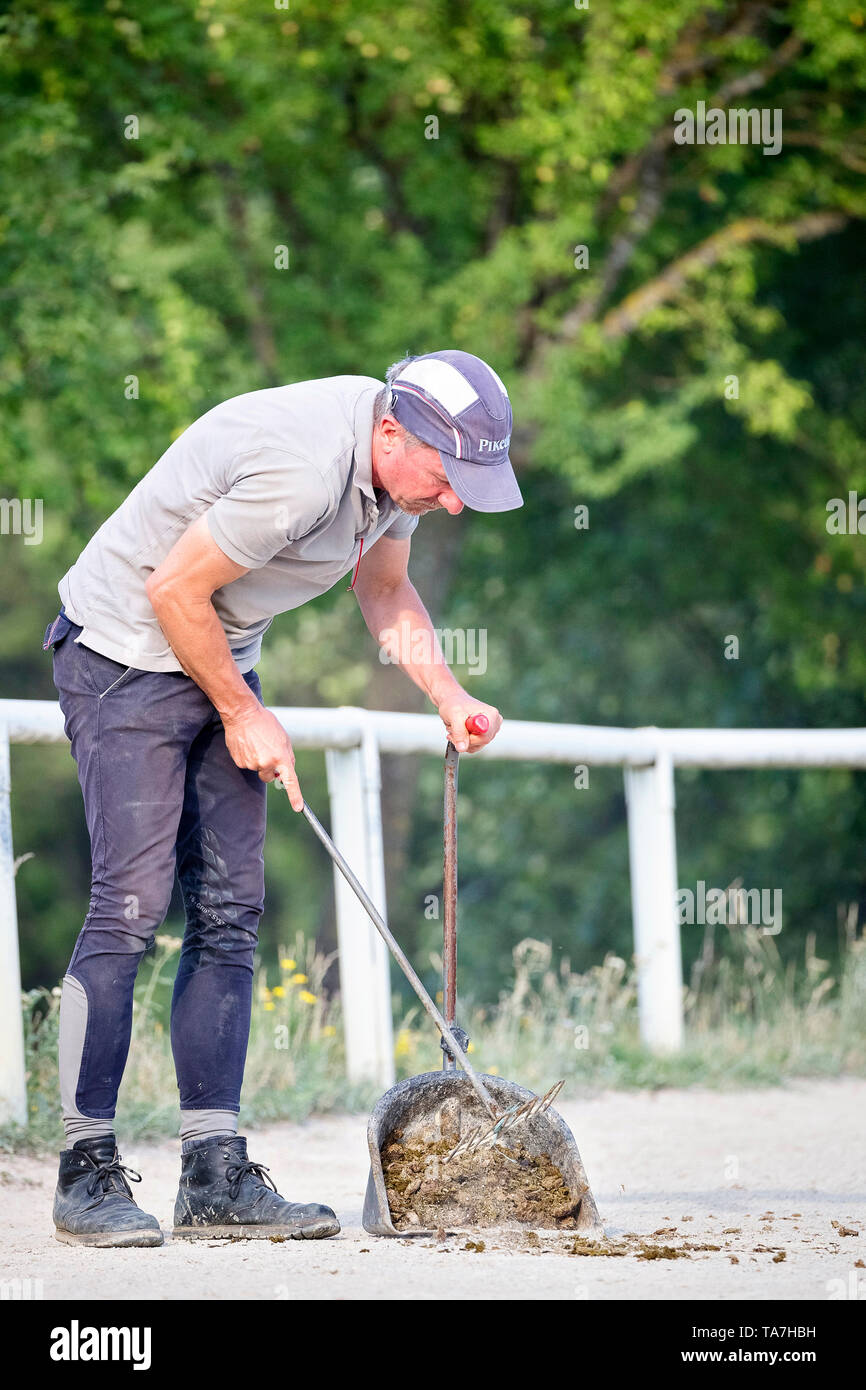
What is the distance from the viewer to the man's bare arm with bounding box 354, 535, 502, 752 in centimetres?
405

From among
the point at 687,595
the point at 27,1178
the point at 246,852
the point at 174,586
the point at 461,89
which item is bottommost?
the point at 27,1178

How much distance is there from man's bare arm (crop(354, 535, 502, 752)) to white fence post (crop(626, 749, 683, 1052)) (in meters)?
2.02

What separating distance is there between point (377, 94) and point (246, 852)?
37.2ft

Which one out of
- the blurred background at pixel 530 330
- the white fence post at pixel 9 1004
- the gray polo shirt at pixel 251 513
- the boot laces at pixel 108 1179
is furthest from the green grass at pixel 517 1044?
the blurred background at pixel 530 330

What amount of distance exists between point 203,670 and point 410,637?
782mm

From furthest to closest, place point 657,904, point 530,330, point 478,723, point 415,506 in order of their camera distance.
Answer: point 530,330 < point 657,904 < point 478,723 < point 415,506

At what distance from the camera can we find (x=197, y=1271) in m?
3.15

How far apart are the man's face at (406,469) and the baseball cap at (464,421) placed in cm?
3

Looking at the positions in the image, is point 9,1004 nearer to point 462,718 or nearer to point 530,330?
point 462,718

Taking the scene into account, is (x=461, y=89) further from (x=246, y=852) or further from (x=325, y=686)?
(x=246, y=852)

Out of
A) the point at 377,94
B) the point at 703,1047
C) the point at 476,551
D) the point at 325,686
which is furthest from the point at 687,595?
the point at 703,1047

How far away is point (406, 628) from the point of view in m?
4.11

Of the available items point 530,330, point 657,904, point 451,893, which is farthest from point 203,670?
point 530,330

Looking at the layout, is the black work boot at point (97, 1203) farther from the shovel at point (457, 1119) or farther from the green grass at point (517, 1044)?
the green grass at point (517, 1044)
